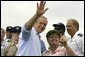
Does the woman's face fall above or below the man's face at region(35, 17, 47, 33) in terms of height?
below

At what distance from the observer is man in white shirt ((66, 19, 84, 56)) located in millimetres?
7013

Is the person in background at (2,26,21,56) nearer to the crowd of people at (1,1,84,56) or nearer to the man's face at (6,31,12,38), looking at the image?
the crowd of people at (1,1,84,56)

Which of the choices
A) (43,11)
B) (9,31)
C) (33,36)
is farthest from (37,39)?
(9,31)

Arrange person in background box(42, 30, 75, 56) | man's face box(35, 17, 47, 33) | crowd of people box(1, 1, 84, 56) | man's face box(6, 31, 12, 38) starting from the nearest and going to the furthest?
crowd of people box(1, 1, 84, 56) → man's face box(35, 17, 47, 33) → person in background box(42, 30, 75, 56) → man's face box(6, 31, 12, 38)

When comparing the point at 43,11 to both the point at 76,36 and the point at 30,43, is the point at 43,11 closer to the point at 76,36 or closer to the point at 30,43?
the point at 30,43

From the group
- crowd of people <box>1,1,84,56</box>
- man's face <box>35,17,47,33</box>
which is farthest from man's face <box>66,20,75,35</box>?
man's face <box>35,17,47,33</box>

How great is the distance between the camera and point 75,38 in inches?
284

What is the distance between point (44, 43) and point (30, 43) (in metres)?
1.51

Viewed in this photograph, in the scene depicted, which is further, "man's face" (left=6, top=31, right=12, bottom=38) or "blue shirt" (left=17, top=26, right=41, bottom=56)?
"man's face" (left=6, top=31, right=12, bottom=38)

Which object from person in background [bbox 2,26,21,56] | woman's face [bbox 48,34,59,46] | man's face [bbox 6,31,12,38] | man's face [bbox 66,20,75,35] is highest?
man's face [bbox 66,20,75,35]

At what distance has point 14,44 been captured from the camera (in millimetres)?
7750

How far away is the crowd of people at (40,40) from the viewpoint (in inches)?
230

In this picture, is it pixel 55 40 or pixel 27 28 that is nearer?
pixel 27 28

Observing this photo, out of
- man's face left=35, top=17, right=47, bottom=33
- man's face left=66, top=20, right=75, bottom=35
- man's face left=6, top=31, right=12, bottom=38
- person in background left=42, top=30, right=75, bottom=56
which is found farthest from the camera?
man's face left=6, top=31, right=12, bottom=38
